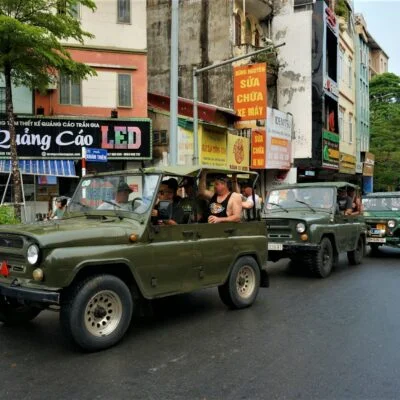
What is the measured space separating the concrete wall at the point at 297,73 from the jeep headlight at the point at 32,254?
961 inches

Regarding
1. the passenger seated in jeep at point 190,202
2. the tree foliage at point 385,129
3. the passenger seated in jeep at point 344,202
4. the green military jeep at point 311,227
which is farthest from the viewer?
the tree foliage at point 385,129

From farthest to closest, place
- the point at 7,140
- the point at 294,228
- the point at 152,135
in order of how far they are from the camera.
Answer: the point at 152,135 < the point at 7,140 < the point at 294,228

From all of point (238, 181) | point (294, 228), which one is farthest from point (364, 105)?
point (238, 181)

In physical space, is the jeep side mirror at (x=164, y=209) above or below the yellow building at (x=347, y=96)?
below

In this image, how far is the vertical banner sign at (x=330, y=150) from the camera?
2861 cm

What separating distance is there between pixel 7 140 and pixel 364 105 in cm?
3263

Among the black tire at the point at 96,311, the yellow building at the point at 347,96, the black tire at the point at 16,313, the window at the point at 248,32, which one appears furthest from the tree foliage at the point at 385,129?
the black tire at the point at 96,311

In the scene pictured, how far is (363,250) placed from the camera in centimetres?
1266

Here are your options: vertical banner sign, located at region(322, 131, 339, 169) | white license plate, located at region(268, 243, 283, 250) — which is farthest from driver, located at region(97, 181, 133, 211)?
vertical banner sign, located at region(322, 131, 339, 169)

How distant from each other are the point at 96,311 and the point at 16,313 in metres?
1.55

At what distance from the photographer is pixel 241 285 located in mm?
7395

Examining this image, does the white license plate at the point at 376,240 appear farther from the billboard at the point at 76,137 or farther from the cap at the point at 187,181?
the billboard at the point at 76,137

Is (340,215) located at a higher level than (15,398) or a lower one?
higher

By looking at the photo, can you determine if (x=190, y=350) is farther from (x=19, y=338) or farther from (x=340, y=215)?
(x=340, y=215)
